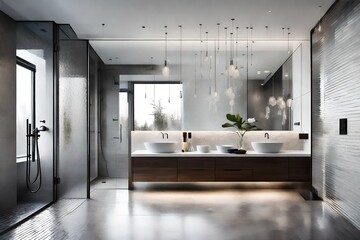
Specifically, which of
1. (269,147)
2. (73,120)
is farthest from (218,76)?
(73,120)

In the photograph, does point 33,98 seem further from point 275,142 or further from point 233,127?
point 275,142

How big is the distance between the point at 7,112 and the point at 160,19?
2519 millimetres

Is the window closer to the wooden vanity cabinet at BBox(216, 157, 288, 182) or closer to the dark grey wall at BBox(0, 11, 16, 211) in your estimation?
the wooden vanity cabinet at BBox(216, 157, 288, 182)

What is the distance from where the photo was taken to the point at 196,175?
17.7 feet

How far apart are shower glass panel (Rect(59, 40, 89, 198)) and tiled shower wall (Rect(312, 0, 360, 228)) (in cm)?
363

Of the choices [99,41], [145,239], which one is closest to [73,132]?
[99,41]

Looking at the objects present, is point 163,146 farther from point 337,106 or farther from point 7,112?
point 337,106

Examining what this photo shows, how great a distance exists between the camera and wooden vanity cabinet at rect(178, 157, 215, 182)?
5.38m

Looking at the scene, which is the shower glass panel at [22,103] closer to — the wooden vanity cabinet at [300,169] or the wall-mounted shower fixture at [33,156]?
the wall-mounted shower fixture at [33,156]

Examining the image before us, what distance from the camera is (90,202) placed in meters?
4.77

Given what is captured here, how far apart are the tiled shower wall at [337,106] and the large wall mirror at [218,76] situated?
0.73m

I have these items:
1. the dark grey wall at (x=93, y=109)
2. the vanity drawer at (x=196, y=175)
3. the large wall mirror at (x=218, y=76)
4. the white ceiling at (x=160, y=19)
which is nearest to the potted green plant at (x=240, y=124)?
the large wall mirror at (x=218, y=76)

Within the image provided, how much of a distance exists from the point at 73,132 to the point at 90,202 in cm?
112

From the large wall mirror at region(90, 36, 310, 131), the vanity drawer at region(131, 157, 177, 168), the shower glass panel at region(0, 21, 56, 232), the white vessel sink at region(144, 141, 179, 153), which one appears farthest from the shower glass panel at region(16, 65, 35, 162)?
the white vessel sink at region(144, 141, 179, 153)
